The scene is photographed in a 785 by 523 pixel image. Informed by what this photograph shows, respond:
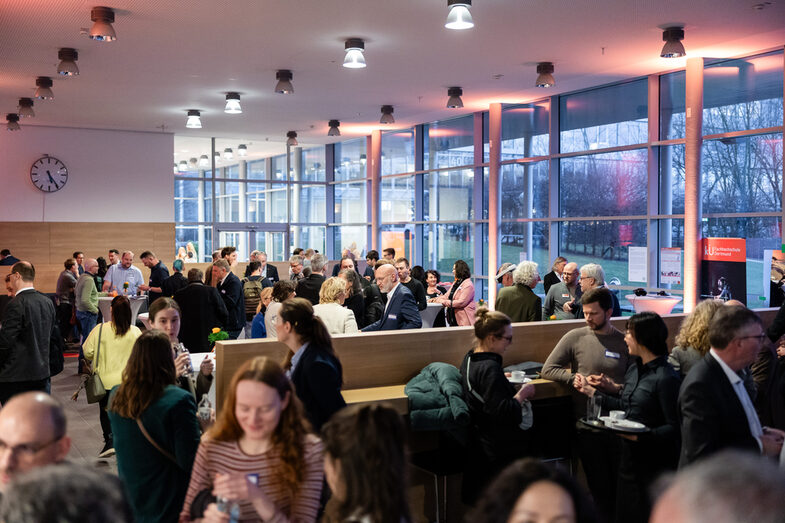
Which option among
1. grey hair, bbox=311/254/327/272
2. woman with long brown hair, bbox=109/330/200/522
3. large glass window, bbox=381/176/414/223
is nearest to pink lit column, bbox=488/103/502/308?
large glass window, bbox=381/176/414/223

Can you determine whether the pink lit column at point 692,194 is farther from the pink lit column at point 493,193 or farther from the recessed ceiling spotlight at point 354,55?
the recessed ceiling spotlight at point 354,55

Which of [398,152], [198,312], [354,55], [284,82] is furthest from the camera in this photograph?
[398,152]

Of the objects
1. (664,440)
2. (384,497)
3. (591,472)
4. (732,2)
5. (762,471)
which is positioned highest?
(732,2)

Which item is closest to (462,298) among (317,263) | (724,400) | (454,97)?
(317,263)

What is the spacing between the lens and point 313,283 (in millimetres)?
8297

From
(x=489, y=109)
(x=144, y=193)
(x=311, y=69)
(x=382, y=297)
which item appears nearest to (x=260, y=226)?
(x=144, y=193)

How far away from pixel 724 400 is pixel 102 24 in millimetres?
6594

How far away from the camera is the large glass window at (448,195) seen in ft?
49.4

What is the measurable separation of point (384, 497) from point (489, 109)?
12.3 meters

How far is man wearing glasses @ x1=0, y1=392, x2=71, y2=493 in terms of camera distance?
1.94 m

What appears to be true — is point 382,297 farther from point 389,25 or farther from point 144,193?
point 144,193

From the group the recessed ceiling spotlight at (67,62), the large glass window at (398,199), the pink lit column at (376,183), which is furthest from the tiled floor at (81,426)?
the pink lit column at (376,183)

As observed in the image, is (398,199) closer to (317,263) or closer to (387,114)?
(387,114)

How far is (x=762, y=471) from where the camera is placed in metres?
1.07
